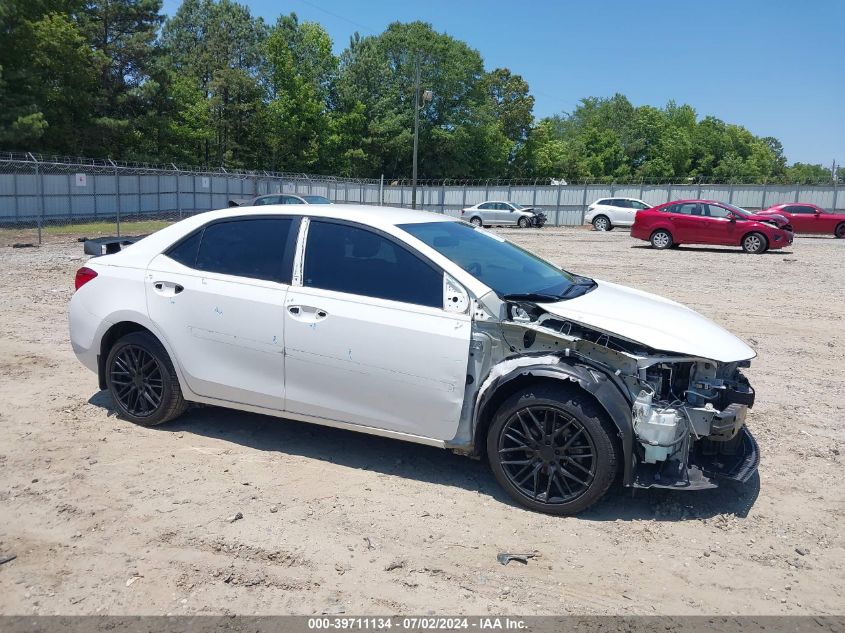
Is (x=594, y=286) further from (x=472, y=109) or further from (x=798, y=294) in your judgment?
(x=472, y=109)

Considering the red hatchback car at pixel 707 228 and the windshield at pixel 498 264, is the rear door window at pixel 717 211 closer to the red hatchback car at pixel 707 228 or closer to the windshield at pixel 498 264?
the red hatchback car at pixel 707 228

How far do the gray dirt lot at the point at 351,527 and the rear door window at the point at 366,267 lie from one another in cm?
121

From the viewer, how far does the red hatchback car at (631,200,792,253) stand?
70.1ft

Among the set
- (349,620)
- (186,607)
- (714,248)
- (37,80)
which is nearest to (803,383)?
(349,620)

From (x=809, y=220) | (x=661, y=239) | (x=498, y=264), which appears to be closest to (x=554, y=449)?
(x=498, y=264)

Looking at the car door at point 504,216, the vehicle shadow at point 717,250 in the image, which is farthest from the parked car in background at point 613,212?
the vehicle shadow at point 717,250

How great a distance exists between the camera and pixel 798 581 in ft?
11.2

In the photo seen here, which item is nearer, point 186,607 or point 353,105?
point 186,607

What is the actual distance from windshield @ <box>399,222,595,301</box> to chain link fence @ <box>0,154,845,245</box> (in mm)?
20113

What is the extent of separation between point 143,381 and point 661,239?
67.6 ft

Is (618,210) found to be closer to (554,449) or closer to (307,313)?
(307,313)

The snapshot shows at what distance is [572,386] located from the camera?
393 centimetres

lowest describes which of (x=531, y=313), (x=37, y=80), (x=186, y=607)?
(x=186, y=607)

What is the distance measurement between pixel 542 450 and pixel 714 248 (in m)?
22.1
